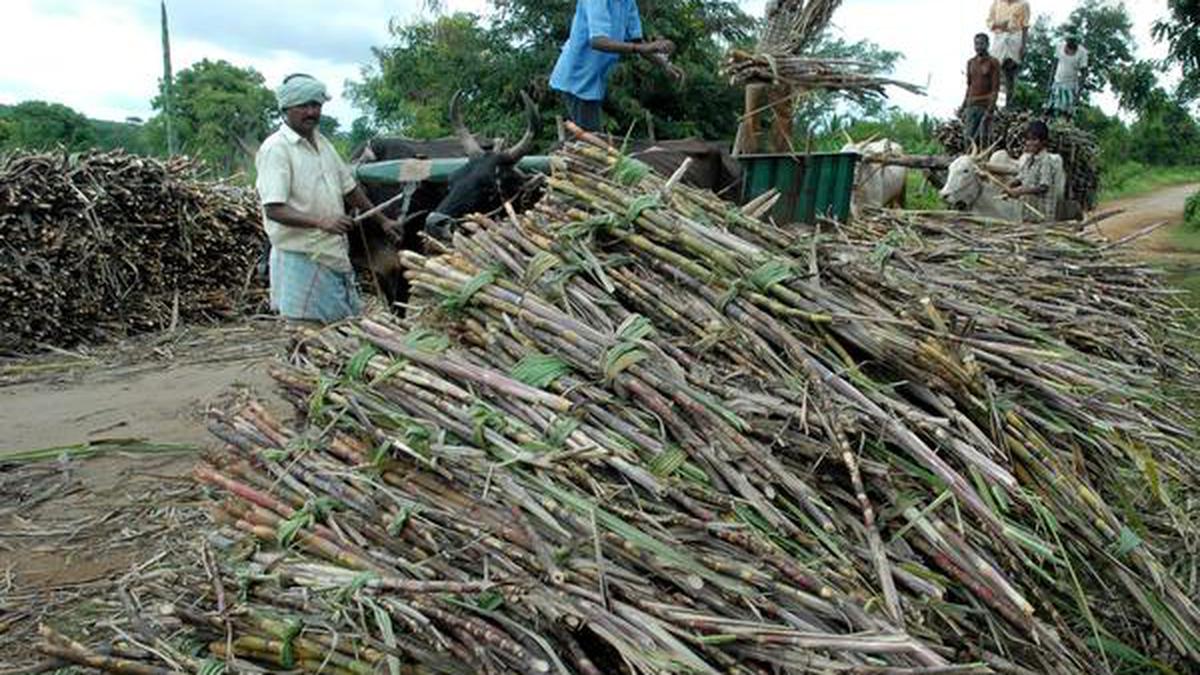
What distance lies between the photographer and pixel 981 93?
11445 mm

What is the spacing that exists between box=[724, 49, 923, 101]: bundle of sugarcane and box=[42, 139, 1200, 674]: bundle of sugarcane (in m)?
4.10

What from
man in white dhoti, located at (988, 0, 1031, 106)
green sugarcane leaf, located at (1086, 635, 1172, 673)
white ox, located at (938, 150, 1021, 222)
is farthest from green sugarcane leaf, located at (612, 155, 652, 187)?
man in white dhoti, located at (988, 0, 1031, 106)

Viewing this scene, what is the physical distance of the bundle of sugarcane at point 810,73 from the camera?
268 inches

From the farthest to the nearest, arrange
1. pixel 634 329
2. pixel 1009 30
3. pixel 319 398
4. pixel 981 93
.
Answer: pixel 1009 30
pixel 981 93
pixel 319 398
pixel 634 329

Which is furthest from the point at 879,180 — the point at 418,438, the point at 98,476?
the point at 418,438

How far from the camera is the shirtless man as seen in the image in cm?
1127

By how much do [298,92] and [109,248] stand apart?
5565 mm

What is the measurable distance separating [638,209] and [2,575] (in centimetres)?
267

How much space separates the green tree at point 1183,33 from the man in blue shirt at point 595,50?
13.1 m

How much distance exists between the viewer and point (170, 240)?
A: 31.8ft

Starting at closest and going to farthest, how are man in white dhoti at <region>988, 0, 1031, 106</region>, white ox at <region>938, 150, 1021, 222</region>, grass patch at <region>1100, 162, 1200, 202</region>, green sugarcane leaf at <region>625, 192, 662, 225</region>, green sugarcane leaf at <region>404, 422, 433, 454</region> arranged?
green sugarcane leaf at <region>404, 422, 433, 454</region> < green sugarcane leaf at <region>625, 192, 662, 225</region> < white ox at <region>938, 150, 1021, 222</region> < man in white dhoti at <region>988, 0, 1031, 106</region> < grass patch at <region>1100, 162, 1200, 202</region>

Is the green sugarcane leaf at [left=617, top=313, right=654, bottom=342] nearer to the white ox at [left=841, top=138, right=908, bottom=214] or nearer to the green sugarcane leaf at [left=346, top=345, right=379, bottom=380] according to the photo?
the green sugarcane leaf at [left=346, top=345, right=379, bottom=380]

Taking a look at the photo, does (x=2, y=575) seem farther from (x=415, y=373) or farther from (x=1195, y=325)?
(x=1195, y=325)

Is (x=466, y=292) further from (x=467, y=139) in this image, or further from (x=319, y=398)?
(x=467, y=139)
